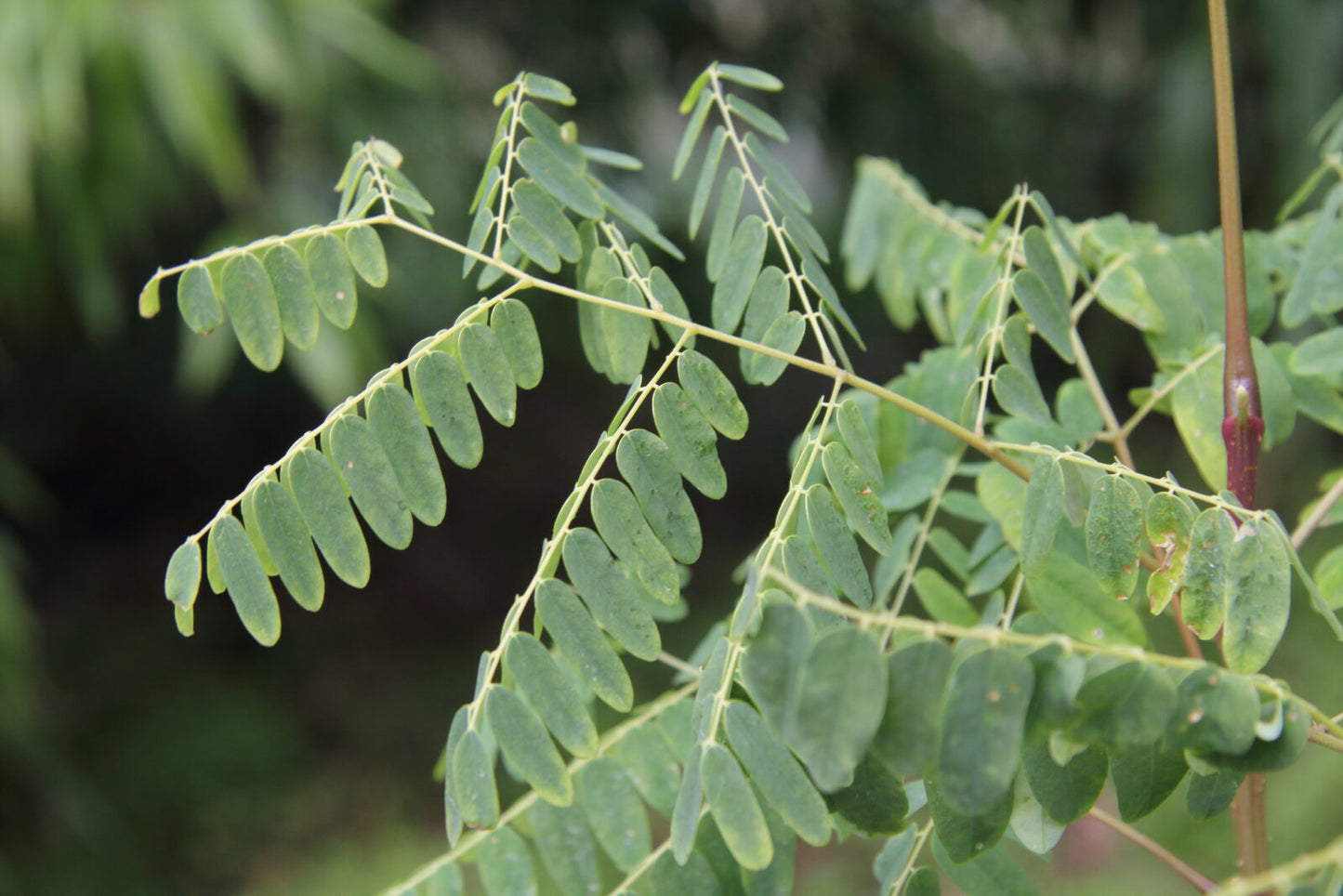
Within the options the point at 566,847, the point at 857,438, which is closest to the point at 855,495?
the point at 857,438

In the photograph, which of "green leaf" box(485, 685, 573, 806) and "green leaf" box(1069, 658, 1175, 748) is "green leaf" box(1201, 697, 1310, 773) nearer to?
"green leaf" box(1069, 658, 1175, 748)

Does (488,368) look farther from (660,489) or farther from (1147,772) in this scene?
(1147,772)

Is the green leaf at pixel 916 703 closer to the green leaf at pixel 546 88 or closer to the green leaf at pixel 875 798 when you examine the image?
the green leaf at pixel 875 798

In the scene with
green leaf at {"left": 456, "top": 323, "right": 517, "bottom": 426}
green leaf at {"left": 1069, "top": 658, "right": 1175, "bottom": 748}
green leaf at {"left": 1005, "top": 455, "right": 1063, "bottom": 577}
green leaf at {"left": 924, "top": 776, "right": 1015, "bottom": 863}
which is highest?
green leaf at {"left": 456, "top": 323, "right": 517, "bottom": 426}

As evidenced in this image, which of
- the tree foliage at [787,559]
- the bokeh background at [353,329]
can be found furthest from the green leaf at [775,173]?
the bokeh background at [353,329]

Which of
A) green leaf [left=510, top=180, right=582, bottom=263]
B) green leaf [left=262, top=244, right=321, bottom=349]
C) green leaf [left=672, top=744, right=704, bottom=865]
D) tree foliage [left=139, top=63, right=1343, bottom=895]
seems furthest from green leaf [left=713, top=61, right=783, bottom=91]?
green leaf [left=672, top=744, right=704, bottom=865]

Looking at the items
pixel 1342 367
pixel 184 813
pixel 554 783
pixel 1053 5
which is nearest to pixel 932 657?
pixel 554 783

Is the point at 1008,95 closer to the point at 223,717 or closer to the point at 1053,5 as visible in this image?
the point at 1053,5
